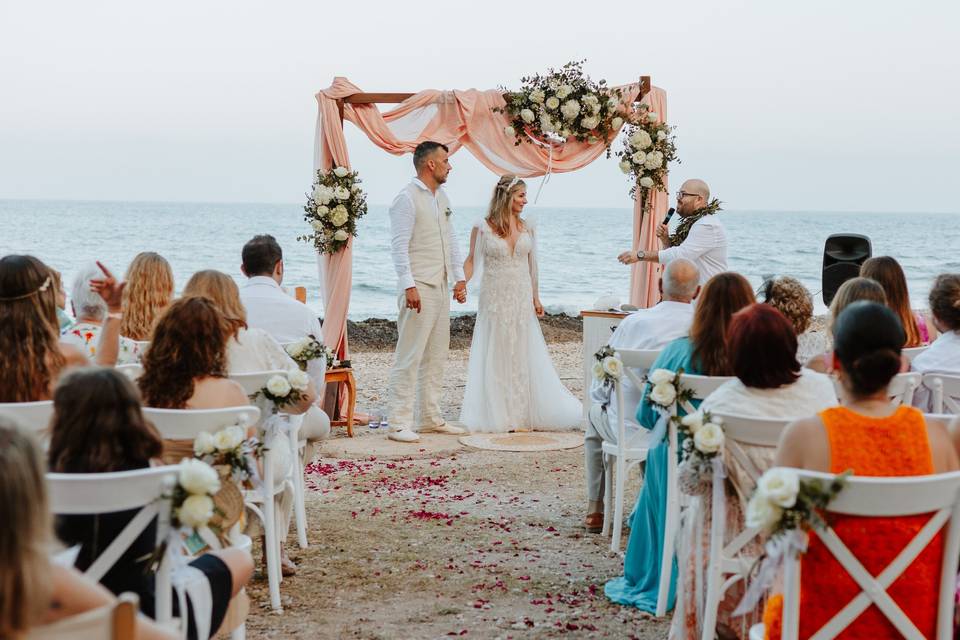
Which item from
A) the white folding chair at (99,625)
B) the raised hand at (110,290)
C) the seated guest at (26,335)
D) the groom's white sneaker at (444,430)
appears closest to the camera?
the white folding chair at (99,625)

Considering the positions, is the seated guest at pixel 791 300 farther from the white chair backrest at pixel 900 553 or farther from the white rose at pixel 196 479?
the white rose at pixel 196 479

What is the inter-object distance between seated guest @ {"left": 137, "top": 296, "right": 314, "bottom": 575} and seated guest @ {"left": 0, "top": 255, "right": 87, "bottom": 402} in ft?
1.05

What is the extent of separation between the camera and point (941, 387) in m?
4.48

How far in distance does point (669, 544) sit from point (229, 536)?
5.79 ft

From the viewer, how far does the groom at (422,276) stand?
7883 mm

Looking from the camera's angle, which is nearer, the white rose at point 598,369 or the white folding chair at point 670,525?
the white folding chair at point 670,525

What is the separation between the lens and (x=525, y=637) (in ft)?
13.1

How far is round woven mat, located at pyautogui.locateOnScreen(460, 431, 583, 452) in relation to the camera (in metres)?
7.65

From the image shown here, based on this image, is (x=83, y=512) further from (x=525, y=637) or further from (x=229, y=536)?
(x=525, y=637)

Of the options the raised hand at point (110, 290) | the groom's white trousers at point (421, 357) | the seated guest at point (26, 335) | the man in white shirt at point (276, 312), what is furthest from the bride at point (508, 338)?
the seated guest at point (26, 335)

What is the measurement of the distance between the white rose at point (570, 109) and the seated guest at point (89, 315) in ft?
14.7

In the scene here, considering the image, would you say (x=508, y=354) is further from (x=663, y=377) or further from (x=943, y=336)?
(x=663, y=377)

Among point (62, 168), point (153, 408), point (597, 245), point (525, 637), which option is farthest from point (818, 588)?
point (62, 168)

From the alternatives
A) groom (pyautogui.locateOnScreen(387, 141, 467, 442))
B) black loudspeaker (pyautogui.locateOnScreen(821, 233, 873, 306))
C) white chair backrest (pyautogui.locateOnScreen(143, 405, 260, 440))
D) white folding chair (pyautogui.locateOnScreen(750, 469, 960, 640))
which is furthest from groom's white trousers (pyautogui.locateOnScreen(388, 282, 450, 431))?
white folding chair (pyautogui.locateOnScreen(750, 469, 960, 640))
